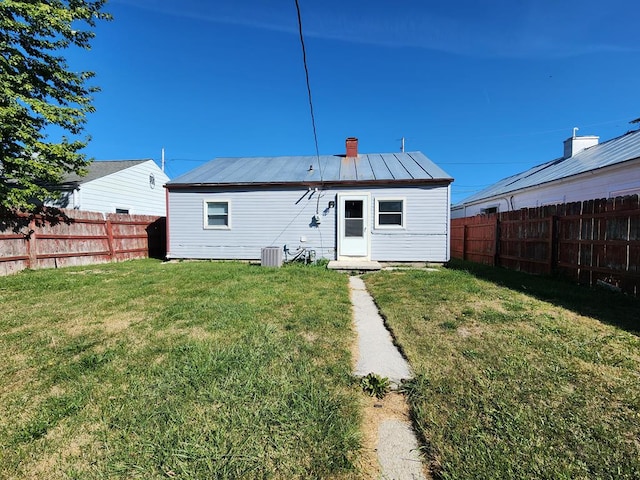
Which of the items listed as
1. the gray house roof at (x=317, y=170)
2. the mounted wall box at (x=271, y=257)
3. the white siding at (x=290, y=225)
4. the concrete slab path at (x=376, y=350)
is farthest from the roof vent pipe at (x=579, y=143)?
the concrete slab path at (x=376, y=350)

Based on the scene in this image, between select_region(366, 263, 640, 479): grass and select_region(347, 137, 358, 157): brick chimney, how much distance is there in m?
9.30

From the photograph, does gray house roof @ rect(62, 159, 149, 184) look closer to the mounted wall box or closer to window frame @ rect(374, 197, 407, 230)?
the mounted wall box

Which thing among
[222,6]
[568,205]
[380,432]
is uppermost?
[222,6]

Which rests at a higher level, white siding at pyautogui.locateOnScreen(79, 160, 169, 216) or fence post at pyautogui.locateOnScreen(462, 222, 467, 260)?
white siding at pyautogui.locateOnScreen(79, 160, 169, 216)

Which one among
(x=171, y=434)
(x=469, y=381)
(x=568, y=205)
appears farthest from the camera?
(x=568, y=205)

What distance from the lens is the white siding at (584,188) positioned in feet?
28.8

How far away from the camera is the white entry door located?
35.0ft

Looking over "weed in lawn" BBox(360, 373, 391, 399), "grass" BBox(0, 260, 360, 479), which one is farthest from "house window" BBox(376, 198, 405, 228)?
"weed in lawn" BBox(360, 373, 391, 399)

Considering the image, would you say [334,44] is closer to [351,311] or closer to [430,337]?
[351,311]

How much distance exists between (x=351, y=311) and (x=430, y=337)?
5.02 ft

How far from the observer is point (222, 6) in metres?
Answer: 7.54

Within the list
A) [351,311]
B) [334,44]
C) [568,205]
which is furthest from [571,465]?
[334,44]

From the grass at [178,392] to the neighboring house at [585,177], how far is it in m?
9.35

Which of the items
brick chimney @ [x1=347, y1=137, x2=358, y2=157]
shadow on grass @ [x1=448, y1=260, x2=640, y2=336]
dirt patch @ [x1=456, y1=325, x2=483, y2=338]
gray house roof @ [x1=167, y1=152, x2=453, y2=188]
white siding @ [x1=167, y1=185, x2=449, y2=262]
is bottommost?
dirt patch @ [x1=456, y1=325, x2=483, y2=338]
